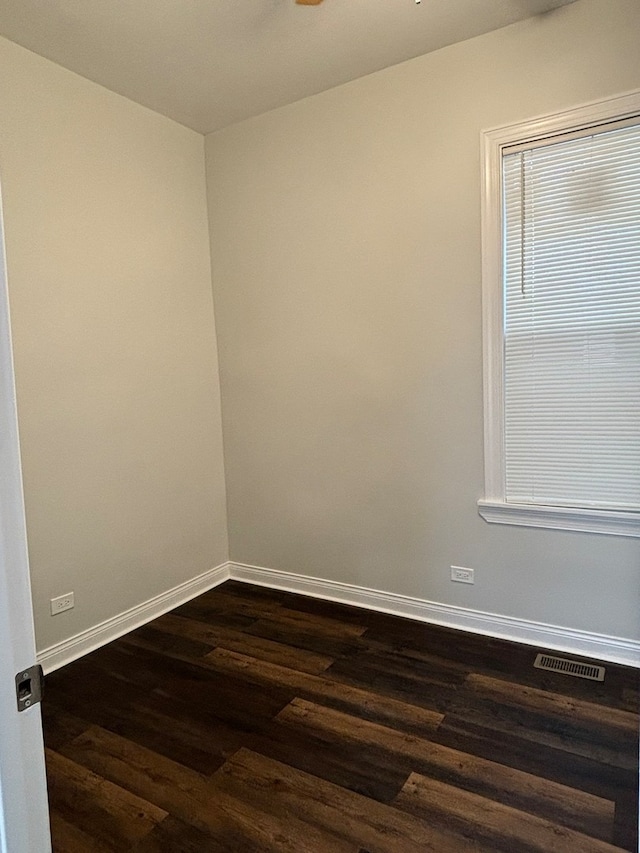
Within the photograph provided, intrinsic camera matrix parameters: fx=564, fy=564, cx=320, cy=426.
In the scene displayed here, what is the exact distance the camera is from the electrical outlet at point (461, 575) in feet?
10.00

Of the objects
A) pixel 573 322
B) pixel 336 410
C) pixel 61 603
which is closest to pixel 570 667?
pixel 573 322

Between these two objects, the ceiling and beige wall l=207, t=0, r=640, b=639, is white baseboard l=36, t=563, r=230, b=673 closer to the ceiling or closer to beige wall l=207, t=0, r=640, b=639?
beige wall l=207, t=0, r=640, b=639

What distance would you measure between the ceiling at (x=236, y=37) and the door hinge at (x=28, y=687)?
2707 millimetres

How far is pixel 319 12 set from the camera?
2.52 meters

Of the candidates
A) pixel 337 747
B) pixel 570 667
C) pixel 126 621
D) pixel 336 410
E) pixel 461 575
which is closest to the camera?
pixel 337 747


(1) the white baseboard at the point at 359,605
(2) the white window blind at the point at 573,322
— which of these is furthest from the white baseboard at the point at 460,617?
(2) the white window blind at the point at 573,322

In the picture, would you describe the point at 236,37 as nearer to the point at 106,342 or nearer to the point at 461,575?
the point at 106,342

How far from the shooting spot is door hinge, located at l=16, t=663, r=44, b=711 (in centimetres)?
78

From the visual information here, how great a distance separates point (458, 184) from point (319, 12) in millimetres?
1004

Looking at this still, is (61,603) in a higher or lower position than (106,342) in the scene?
lower

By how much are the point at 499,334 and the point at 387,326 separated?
24.7 inches

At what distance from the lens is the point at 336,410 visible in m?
3.41

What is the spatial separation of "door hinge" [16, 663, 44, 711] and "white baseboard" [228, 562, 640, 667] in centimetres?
263

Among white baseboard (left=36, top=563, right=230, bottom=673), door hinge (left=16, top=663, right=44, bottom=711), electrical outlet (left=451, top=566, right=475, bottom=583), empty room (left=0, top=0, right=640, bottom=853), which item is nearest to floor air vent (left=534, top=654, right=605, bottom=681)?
empty room (left=0, top=0, right=640, bottom=853)
